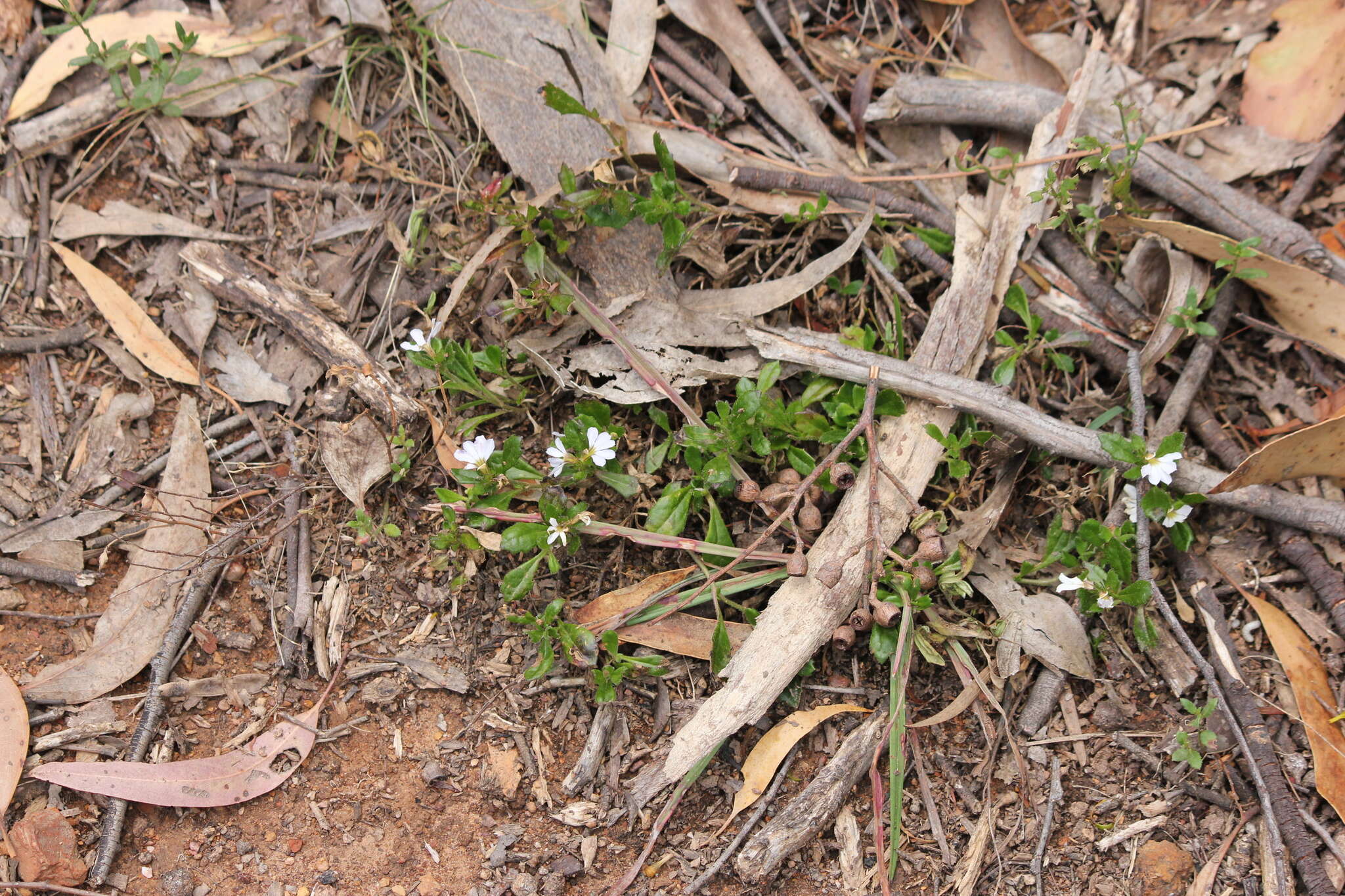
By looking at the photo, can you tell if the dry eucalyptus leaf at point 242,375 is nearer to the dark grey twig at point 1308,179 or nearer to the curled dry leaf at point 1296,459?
the curled dry leaf at point 1296,459

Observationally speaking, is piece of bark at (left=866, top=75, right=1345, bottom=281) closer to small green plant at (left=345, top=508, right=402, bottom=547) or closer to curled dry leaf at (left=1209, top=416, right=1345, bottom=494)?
curled dry leaf at (left=1209, top=416, right=1345, bottom=494)

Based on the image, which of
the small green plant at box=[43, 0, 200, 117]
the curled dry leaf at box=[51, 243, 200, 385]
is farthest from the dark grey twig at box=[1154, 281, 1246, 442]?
the small green plant at box=[43, 0, 200, 117]

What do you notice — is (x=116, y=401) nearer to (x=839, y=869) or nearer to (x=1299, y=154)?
(x=839, y=869)

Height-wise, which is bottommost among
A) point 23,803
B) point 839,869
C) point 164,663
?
point 839,869

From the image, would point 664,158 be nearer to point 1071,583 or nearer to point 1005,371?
point 1005,371

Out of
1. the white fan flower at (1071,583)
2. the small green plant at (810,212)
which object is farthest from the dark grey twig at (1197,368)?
the small green plant at (810,212)

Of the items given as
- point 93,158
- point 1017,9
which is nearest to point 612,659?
point 93,158
